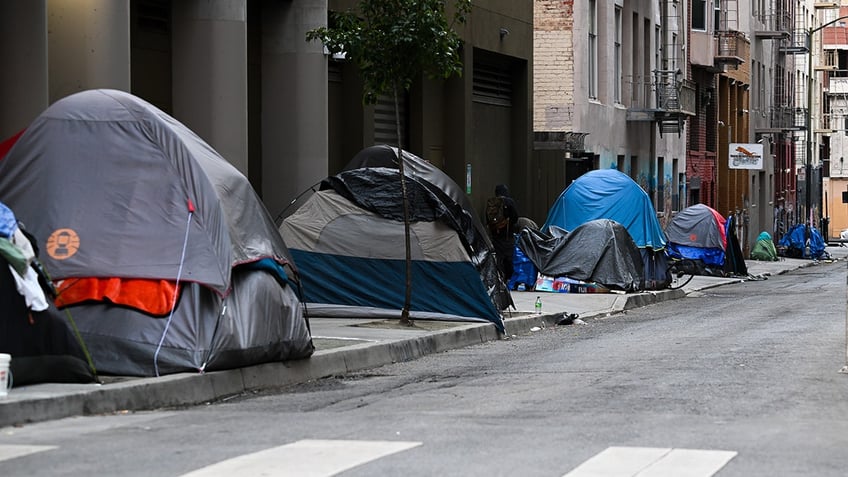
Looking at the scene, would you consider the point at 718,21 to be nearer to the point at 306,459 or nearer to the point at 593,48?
the point at 593,48

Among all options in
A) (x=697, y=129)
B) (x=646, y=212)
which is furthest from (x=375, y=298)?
(x=697, y=129)

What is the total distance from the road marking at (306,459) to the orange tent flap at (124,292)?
11.3 feet

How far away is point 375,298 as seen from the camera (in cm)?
1900

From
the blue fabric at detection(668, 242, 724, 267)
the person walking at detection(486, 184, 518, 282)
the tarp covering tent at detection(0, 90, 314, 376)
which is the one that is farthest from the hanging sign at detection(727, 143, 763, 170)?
the tarp covering tent at detection(0, 90, 314, 376)

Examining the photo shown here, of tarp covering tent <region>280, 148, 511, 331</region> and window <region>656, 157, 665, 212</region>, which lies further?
window <region>656, 157, 665, 212</region>

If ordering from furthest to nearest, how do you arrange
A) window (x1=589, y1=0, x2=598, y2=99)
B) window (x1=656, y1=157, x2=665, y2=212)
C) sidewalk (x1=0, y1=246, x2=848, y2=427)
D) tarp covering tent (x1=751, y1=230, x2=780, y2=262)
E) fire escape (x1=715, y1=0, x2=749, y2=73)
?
tarp covering tent (x1=751, y1=230, x2=780, y2=262) < fire escape (x1=715, y1=0, x2=749, y2=73) < window (x1=656, y1=157, x2=665, y2=212) < window (x1=589, y1=0, x2=598, y2=99) < sidewalk (x1=0, y1=246, x2=848, y2=427)

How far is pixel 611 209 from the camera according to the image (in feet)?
98.9

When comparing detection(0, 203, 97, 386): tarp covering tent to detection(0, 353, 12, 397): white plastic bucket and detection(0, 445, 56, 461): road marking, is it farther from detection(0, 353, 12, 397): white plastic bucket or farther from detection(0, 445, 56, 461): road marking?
detection(0, 445, 56, 461): road marking

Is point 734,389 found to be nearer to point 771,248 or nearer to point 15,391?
point 15,391

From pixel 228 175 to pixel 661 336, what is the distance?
6973 millimetres

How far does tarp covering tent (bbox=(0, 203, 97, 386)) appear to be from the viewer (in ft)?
35.7

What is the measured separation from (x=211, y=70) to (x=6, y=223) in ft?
28.8

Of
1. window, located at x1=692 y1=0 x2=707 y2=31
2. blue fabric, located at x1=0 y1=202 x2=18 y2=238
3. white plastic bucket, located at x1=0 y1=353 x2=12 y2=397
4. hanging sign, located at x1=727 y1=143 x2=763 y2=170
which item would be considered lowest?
white plastic bucket, located at x1=0 y1=353 x2=12 y2=397

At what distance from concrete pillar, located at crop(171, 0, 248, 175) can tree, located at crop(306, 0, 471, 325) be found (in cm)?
209
